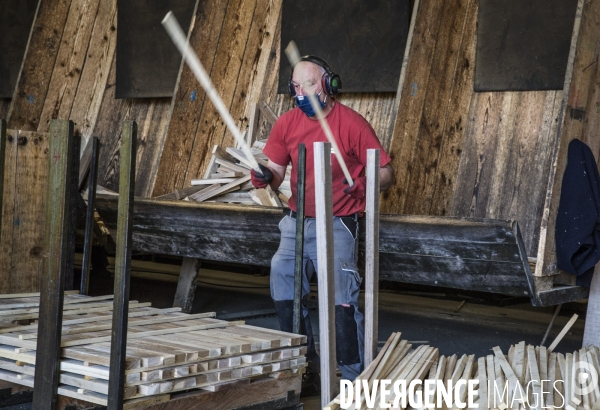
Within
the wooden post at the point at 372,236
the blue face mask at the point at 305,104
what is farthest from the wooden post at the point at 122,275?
the blue face mask at the point at 305,104

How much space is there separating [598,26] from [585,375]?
2468 mm

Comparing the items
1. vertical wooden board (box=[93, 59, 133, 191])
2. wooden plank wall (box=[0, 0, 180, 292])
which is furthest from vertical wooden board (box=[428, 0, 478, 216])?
vertical wooden board (box=[93, 59, 133, 191])

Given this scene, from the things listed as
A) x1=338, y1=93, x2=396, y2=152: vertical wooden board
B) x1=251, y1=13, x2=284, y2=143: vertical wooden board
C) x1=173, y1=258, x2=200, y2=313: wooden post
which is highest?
x1=251, y1=13, x2=284, y2=143: vertical wooden board

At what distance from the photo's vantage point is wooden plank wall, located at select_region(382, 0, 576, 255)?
5.57 m

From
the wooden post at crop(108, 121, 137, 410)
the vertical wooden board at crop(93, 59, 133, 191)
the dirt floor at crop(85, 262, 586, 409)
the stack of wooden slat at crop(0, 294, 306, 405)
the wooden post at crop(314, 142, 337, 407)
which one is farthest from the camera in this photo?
the vertical wooden board at crop(93, 59, 133, 191)

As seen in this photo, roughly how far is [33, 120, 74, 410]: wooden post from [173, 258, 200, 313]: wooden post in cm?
327

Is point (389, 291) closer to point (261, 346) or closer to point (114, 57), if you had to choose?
point (114, 57)

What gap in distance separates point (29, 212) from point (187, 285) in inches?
59.9

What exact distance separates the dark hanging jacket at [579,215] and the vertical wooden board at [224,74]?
3.14m

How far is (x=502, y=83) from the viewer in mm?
5824

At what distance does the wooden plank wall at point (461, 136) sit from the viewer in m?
5.57

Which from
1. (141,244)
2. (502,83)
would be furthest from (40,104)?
(502,83)

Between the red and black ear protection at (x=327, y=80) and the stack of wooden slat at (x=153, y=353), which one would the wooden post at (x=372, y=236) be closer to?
the stack of wooden slat at (x=153, y=353)

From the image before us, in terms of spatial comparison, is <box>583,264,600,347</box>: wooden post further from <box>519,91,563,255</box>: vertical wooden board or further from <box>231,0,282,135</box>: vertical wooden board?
<box>231,0,282,135</box>: vertical wooden board
